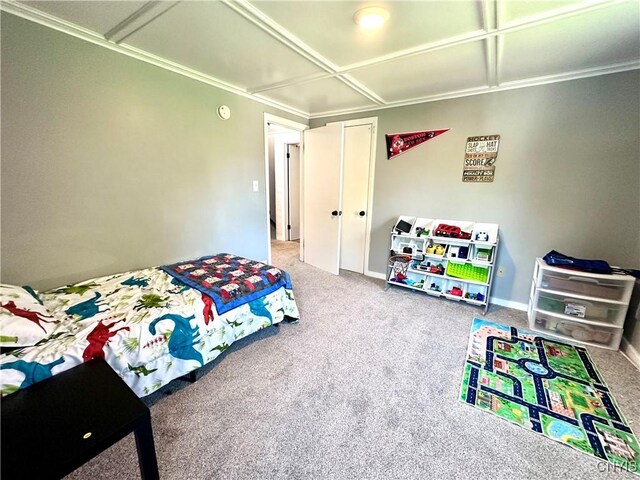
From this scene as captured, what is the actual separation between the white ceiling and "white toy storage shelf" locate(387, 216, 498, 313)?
57.2 inches

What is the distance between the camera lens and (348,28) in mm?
1636

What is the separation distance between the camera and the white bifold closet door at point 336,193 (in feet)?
11.7

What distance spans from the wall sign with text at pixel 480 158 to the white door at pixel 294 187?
330cm

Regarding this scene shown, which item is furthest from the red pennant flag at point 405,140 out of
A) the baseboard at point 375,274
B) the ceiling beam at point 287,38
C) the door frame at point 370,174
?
the baseboard at point 375,274

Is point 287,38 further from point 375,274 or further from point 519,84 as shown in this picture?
point 375,274

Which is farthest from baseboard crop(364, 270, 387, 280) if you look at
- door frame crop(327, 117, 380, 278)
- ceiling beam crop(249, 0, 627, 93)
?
ceiling beam crop(249, 0, 627, 93)

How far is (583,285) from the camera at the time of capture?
2236mm

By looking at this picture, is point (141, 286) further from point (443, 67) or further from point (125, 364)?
point (443, 67)

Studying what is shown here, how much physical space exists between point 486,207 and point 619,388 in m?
1.75

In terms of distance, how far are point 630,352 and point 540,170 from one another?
1.67 m

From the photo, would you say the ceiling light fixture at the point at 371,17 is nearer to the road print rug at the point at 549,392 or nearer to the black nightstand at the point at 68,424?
the black nightstand at the point at 68,424

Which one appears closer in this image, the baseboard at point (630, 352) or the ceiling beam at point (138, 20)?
the ceiling beam at point (138, 20)

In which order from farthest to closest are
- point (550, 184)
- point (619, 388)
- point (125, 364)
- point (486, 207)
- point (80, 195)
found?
point (486, 207) → point (550, 184) → point (80, 195) → point (619, 388) → point (125, 364)

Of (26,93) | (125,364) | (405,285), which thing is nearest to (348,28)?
(26,93)
